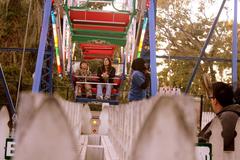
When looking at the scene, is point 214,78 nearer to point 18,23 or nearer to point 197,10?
point 197,10

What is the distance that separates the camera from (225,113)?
12.9 feet

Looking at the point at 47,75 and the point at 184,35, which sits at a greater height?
the point at 184,35

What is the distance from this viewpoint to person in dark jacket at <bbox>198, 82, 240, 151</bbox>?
333 cm

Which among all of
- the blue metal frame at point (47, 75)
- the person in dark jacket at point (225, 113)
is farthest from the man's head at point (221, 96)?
the blue metal frame at point (47, 75)

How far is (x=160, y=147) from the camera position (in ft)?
4.21

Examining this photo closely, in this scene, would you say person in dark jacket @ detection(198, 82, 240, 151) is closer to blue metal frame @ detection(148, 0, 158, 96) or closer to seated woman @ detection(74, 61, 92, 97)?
blue metal frame @ detection(148, 0, 158, 96)

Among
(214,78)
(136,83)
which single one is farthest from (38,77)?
(214,78)

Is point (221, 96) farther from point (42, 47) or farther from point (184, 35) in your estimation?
point (184, 35)

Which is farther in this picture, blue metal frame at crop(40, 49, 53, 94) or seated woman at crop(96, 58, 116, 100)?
seated woman at crop(96, 58, 116, 100)

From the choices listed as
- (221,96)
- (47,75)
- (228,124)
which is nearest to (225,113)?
(228,124)

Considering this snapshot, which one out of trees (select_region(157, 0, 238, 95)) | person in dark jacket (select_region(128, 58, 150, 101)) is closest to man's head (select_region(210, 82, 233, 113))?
person in dark jacket (select_region(128, 58, 150, 101))

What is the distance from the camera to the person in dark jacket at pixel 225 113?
333 centimetres

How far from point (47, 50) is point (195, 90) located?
69.9 feet

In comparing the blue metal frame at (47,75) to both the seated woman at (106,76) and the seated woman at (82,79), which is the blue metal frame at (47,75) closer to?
the seated woman at (82,79)
